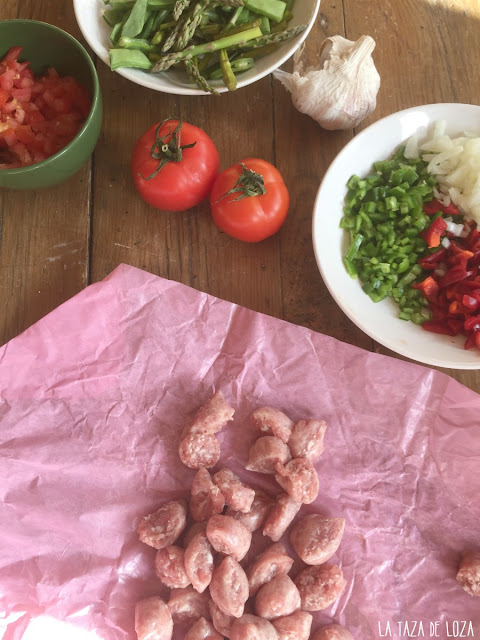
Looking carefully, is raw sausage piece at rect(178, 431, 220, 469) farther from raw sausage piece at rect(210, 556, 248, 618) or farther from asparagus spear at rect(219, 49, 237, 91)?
asparagus spear at rect(219, 49, 237, 91)

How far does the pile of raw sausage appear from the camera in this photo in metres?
1.56

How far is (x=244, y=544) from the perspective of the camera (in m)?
1.60

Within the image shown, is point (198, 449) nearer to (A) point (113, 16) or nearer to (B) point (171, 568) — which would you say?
(B) point (171, 568)

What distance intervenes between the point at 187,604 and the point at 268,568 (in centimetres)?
24

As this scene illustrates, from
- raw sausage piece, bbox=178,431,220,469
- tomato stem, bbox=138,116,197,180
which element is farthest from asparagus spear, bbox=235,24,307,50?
raw sausage piece, bbox=178,431,220,469

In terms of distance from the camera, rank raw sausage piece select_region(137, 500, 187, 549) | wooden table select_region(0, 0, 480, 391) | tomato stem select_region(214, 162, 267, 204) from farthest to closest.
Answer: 1. wooden table select_region(0, 0, 480, 391)
2. tomato stem select_region(214, 162, 267, 204)
3. raw sausage piece select_region(137, 500, 187, 549)

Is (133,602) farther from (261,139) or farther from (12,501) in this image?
(261,139)

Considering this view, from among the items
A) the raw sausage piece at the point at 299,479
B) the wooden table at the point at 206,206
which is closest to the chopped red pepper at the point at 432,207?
the wooden table at the point at 206,206

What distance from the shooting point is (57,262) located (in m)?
1.89

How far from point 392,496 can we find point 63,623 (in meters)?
0.96

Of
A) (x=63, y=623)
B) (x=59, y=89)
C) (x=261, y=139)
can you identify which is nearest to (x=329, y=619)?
(x=63, y=623)

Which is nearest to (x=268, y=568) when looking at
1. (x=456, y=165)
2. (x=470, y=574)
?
(x=470, y=574)

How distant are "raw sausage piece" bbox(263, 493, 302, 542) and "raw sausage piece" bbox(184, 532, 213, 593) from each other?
0.17 metres

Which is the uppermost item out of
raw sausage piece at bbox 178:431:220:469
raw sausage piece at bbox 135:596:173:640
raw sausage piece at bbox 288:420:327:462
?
raw sausage piece at bbox 288:420:327:462
